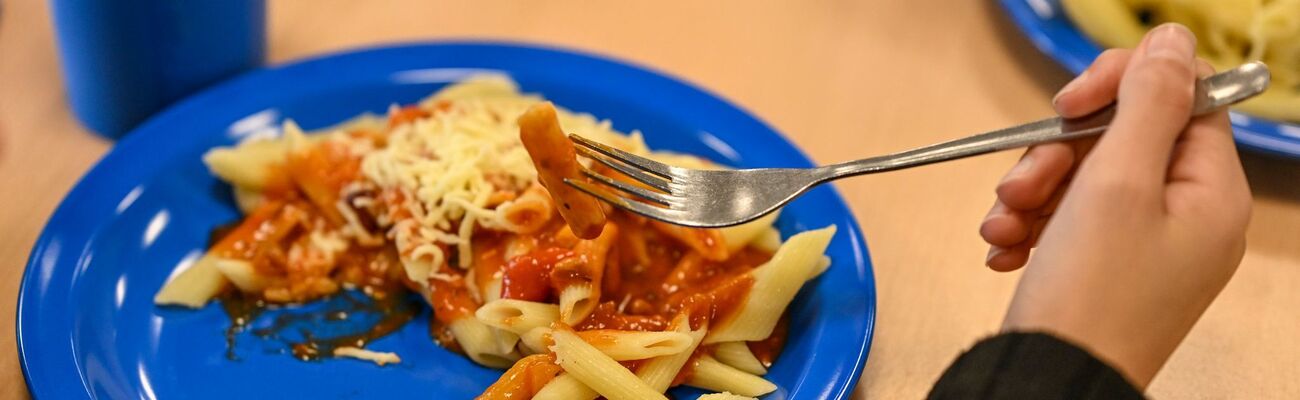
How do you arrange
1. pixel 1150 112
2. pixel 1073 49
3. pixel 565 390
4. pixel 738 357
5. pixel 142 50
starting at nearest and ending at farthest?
pixel 1150 112 < pixel 565 390 < pixel 738 357 < pixel 142 50 < pixel 1073 49

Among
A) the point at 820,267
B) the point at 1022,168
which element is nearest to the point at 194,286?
the point at 820,267

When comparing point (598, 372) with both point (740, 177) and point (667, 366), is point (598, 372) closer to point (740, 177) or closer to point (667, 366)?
point (667, 366)

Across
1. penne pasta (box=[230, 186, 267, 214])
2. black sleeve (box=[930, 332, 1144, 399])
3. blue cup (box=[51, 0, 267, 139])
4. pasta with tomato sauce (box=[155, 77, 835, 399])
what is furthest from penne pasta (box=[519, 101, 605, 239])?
blue cup (box=[51, 0, 267, 139])

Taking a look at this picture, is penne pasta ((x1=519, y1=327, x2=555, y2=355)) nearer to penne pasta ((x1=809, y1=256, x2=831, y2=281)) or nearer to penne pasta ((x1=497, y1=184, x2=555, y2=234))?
penne pasta ((x1=497, y1=184, x2=555, y2=234))

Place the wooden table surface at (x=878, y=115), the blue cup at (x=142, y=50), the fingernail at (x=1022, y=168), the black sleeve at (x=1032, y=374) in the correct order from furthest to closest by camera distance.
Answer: the blue cup at (x=142, y=50)
the wooden table surface at (x=878, y=115)
the fingernail at (x=1022, y=168)
the black sleeve at (x=1032, y=374)

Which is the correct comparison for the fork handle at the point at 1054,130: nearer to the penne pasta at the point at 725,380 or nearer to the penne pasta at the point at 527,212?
the penne pasta at the point at 725,380

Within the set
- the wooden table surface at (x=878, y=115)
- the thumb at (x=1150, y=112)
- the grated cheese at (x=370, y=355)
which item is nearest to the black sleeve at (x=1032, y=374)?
the thumb at (x=1150, y=112)
